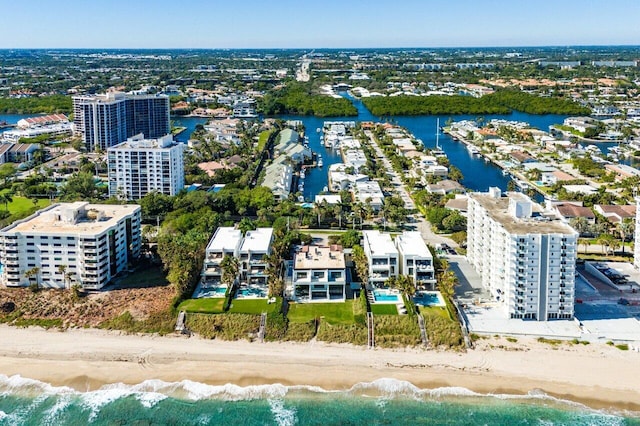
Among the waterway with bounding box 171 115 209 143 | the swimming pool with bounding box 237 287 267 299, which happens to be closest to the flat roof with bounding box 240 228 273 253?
the swimming pool with bounding box 237 287 267 299

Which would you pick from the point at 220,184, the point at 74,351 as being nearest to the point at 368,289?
the point at 74,351

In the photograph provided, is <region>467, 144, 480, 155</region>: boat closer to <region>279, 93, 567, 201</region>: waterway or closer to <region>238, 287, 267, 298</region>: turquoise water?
<region>279, 93, 567, 201</region>: waterway

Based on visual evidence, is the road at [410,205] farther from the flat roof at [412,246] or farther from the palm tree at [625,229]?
the palm tree at [625,229]

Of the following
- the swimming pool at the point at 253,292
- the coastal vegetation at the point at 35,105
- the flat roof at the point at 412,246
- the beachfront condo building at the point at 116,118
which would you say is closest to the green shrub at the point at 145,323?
the swimming pool at the point at 253,292

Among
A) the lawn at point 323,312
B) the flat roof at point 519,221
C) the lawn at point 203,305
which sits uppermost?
the flat roof at point 519,221

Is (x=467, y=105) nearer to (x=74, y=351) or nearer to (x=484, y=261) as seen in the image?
(x=484, y=261)

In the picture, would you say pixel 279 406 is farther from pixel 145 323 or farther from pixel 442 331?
pixel 145 323
